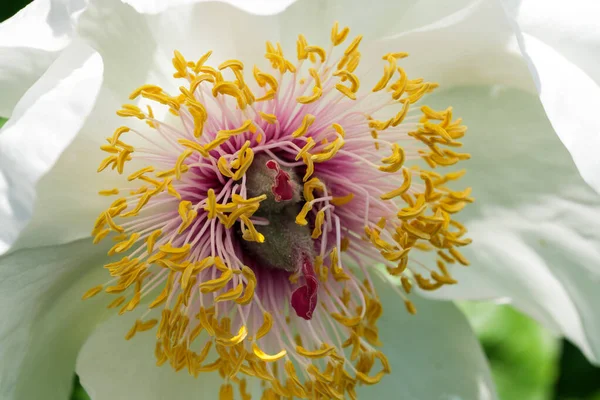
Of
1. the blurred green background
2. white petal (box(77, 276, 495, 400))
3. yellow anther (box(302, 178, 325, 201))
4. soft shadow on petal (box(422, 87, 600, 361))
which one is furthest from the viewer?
the blurred green background

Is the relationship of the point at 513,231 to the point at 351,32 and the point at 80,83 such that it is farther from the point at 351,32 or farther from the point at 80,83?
the point at 80,83

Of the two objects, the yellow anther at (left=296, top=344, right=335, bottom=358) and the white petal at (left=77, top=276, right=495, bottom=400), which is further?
the white petal at (left=77, top=276, right=495, bottom=400)

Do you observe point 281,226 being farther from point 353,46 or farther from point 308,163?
point 353,46

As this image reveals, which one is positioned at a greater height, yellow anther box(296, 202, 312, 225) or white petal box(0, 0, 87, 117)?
white petal box(0, 0, 87, 117)

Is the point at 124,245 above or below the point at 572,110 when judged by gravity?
below

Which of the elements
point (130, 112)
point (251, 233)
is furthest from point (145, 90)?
point (251, 233)

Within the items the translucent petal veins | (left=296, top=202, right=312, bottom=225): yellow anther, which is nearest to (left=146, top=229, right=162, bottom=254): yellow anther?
the translucent petal veins

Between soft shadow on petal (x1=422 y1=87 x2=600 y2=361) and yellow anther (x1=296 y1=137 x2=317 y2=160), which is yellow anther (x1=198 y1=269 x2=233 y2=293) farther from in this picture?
soft shadow on petal (x1=422 y1=87 x2=600 y2=361)
